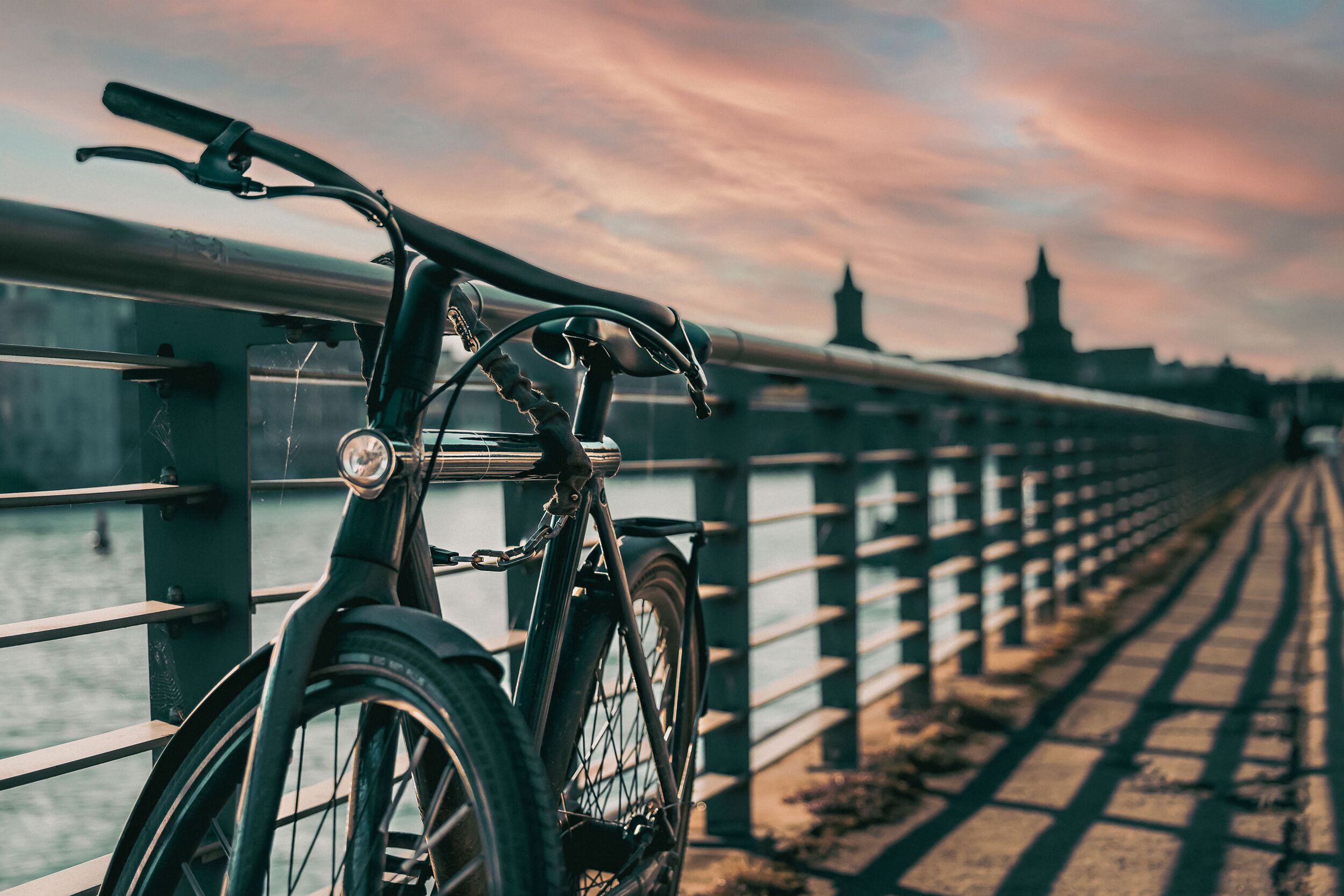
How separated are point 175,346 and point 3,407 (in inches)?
11.2

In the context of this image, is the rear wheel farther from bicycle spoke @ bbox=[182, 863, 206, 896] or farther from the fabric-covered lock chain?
bicycle spoke @ bbox=[182, 863, 206, 896]

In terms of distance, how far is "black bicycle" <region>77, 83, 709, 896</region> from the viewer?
1102mm

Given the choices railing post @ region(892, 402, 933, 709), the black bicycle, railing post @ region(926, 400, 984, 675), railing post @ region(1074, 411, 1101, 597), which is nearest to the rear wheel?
the black bicycle

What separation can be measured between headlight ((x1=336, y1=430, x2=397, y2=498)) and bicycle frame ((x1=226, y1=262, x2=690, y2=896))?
2cm

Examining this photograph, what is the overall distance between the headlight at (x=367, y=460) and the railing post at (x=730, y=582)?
2.22m

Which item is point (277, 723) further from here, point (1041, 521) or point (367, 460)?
point (1041, 521)

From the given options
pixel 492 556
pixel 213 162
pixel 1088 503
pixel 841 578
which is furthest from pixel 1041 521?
pixel 213 162

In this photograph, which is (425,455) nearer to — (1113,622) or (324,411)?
(324,411)

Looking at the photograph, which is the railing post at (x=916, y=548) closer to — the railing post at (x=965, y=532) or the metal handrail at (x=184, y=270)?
the railing post at (x=965, y=532)

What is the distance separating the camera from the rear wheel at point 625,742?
173 centimetres

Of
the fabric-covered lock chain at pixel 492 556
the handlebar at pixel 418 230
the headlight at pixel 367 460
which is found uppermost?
the handlebar at pixel 418 230

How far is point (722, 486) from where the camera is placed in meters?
3.45

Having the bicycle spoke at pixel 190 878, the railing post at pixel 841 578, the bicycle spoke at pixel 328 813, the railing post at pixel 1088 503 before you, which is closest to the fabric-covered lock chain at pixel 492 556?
the bicycle spoke at pixel 328 813

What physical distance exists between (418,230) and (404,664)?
441 mm
